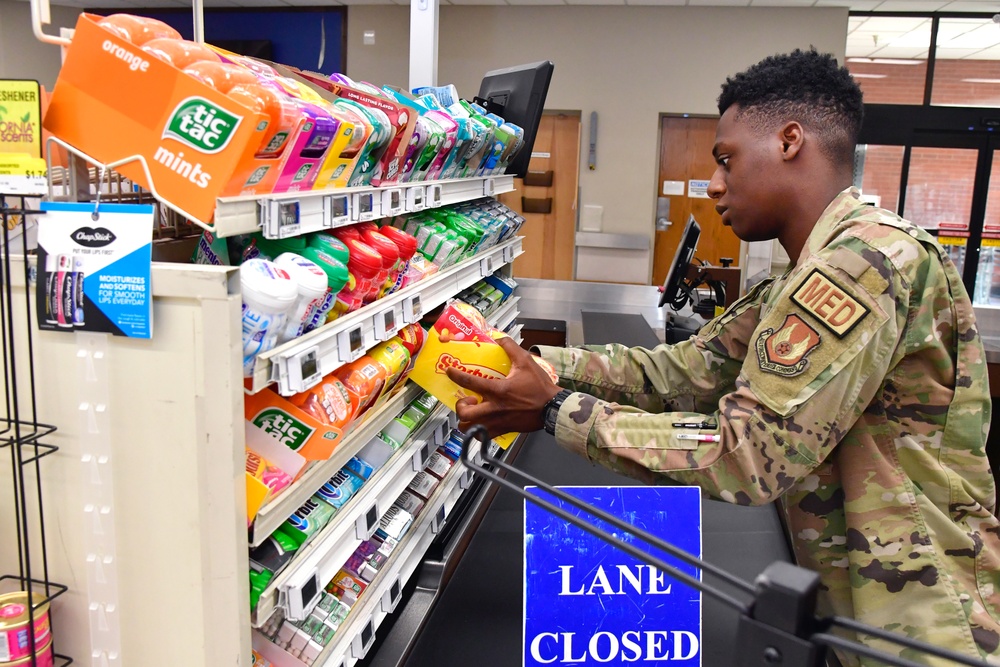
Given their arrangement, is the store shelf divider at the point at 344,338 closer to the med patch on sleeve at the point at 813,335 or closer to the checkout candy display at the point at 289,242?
the checkout candy display at the point at 289,242

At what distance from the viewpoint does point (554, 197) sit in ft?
31.3

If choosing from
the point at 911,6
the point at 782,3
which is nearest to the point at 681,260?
Answer: the point at 782,3

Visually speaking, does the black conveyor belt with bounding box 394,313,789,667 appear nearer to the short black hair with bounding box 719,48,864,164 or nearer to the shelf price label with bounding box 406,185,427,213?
the shelf price label with bounding box 406,185,427,213

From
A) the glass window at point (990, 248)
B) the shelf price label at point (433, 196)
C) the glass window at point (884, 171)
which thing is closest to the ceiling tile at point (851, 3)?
the glass window at point (884, 171)

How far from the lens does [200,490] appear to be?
43.1 inches

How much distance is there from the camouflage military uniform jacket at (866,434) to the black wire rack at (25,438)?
832mm

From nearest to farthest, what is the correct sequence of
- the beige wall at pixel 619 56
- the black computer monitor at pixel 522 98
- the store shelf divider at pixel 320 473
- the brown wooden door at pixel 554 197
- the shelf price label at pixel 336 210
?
the store shelf divider at pixel 320 473
the shelf price label at pixel 336 210
the black computer monitor at pixel 522 98
the beige wall at pixel 619 56
the brown wooden door at pixel 554 197

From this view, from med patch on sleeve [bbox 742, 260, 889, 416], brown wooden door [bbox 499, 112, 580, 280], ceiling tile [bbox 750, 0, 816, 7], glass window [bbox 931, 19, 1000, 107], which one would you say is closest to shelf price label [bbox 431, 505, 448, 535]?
med patch on sleeve [bbox 742, 260, 889, 416]

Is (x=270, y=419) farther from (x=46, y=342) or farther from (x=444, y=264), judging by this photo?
(x=444, y=264)

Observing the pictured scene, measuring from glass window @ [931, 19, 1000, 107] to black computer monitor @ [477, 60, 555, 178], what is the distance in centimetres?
790

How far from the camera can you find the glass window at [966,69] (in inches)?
356

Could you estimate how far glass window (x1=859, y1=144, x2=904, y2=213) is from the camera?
9406 mm

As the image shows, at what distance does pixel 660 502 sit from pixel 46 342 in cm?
123

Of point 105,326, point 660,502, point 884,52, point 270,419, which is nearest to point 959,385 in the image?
point 660,502
